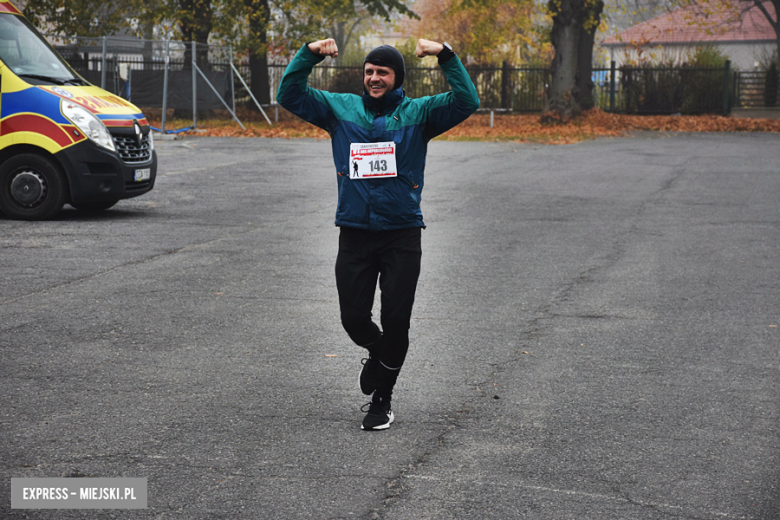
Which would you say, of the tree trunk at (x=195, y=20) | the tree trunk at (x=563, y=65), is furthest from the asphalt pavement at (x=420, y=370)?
the tree trunk at (x=195, y=20)

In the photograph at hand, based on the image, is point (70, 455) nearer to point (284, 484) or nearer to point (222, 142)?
point (284, 484)

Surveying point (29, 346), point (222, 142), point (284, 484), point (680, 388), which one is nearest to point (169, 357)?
point (29, 346)

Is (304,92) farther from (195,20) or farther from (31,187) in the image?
(195,20)

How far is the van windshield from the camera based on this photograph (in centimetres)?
1085

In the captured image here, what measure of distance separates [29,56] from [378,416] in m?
8.74

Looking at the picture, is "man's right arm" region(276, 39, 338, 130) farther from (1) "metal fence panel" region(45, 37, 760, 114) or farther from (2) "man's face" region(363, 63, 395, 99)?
(1) "metal fence panel" region(45, 37, 760, 114)

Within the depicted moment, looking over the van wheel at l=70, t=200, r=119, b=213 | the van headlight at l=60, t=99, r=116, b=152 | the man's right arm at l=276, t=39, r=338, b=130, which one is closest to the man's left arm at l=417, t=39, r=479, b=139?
the man's right arm at l=276, t=39, r=338, b=130

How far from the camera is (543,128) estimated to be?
2911 cm

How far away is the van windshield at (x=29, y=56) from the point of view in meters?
10.9

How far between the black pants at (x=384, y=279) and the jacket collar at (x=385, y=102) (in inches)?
23.2

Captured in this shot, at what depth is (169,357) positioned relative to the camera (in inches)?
218

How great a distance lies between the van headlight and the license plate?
1.65ft

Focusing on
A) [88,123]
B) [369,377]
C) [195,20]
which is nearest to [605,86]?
[195,20]

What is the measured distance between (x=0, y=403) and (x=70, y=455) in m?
0.93
